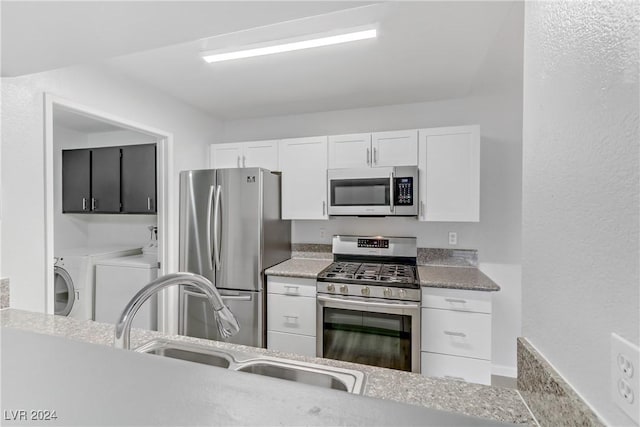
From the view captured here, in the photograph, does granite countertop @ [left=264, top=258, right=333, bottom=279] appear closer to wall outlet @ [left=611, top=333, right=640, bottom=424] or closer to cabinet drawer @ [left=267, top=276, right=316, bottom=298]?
cabinet drawer @ [left=267, top=276, right=316, bottom=298]

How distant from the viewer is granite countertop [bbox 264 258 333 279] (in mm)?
2484

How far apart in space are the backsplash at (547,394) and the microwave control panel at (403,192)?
5.95 feet

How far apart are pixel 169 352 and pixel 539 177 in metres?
1.33

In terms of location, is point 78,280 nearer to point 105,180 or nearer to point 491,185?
point 105,180

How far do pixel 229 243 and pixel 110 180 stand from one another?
1.94 meters

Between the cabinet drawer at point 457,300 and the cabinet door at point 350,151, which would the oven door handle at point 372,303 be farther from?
the cabinet door at point 350,151

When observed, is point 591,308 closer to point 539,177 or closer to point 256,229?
point 539,177

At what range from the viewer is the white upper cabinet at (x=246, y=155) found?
2961 mm

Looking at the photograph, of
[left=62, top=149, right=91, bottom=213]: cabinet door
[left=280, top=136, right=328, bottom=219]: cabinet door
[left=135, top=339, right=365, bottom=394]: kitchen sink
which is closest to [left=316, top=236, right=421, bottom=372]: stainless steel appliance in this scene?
[left=280, top=136, right=328, bottom=219]: cabinet door

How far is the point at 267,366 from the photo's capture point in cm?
100

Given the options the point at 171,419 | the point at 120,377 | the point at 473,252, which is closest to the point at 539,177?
the point at 171,419

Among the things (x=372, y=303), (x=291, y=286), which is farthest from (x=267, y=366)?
(x=291, y=286)

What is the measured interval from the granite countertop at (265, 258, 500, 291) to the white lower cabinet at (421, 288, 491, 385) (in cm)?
5

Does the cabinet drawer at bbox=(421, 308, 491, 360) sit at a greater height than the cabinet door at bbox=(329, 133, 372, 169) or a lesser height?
lesser
